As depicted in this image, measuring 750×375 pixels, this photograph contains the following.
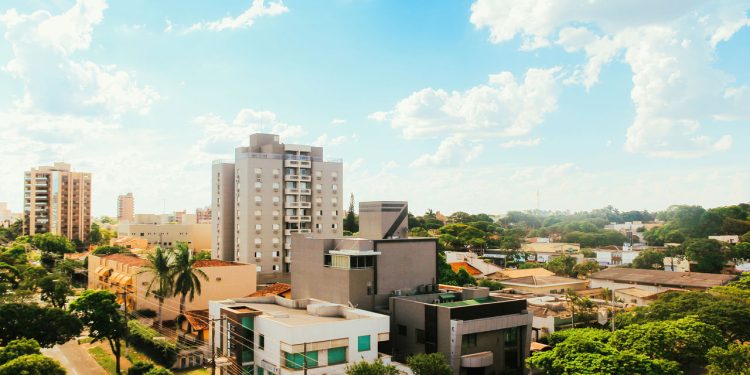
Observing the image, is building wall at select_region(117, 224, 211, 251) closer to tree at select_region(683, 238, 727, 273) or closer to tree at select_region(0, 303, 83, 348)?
tree at select_region(0, 303, 83, 348)

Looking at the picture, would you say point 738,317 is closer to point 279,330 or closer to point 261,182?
point 279,330

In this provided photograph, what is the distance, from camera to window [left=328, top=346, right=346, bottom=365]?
35594 mm

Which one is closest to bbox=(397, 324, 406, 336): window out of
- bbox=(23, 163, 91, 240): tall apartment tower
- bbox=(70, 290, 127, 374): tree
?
bbox=(70, 290, 127, 374): tree

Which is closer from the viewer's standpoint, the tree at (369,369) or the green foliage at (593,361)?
the tree at (369,369)

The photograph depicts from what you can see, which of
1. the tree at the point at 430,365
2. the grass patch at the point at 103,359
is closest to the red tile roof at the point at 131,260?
the grass patch at the point at 103,359

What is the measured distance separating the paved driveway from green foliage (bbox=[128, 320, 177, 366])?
13.0 feet

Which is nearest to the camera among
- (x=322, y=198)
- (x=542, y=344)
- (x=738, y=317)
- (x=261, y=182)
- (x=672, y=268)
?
(x=738, y=317)

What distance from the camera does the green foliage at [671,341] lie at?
38.6 metres

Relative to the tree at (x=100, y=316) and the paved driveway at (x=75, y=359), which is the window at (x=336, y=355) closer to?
the tree at (x=100, y=316)

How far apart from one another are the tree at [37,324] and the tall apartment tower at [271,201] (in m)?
36.8

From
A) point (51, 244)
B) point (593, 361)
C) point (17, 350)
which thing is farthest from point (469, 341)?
point (51, 244)

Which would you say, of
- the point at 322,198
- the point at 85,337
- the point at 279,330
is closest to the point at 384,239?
the point at 279,330

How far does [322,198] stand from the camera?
8862 centimetres

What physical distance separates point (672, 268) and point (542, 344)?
6908cm
